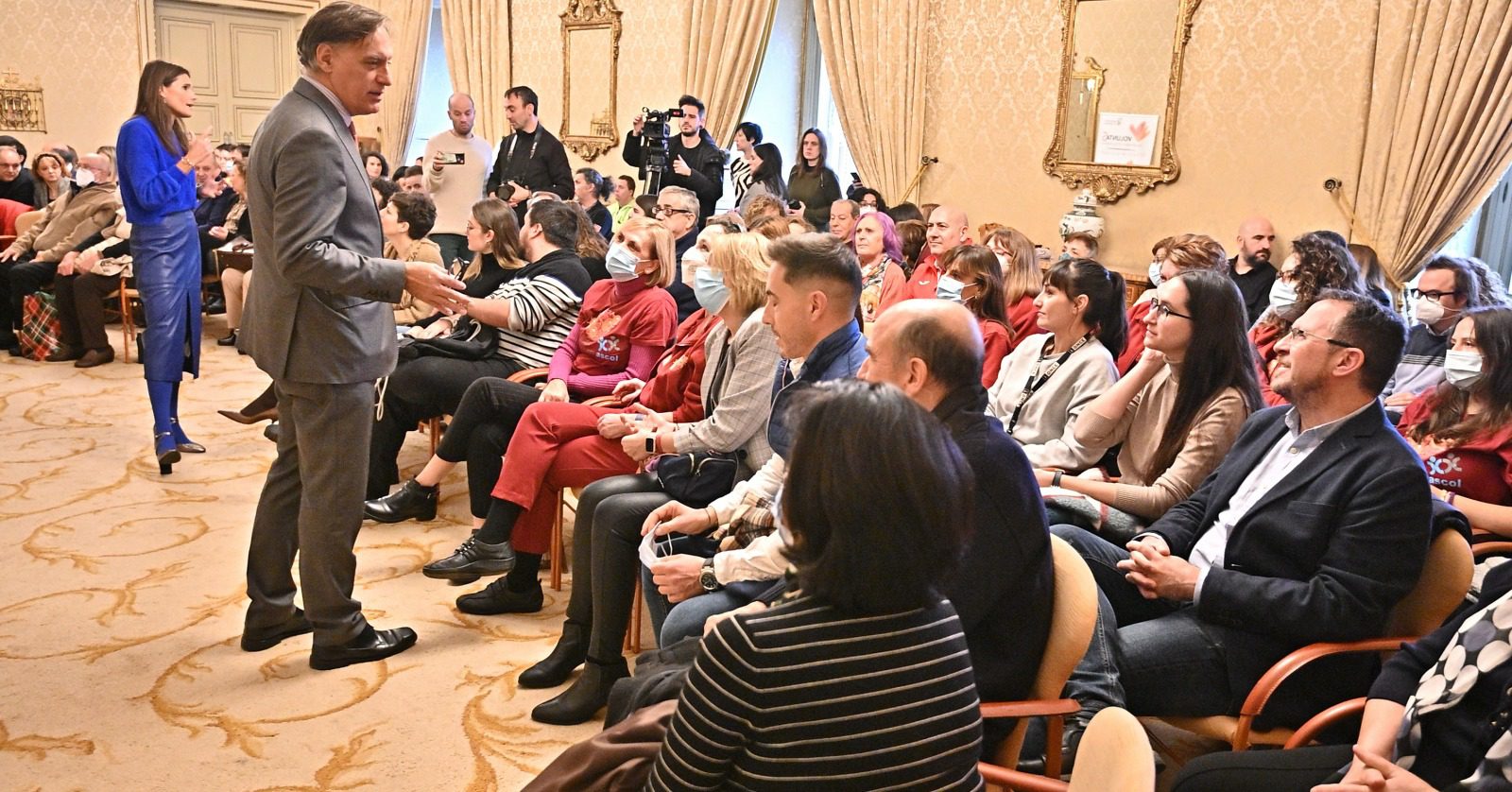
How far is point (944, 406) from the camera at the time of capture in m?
2.06

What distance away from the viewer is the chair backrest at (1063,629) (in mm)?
1963

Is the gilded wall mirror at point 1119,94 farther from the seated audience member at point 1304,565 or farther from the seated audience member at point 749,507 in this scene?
the seated audience member at point 1304,565

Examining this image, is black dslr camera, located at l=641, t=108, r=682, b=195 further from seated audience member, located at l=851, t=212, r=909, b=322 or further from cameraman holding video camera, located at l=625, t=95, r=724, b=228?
seated audience member, located at l=851, t=212, r=909, b=322

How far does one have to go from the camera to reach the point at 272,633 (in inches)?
130

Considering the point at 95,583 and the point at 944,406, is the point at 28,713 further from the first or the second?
the point at 944,406

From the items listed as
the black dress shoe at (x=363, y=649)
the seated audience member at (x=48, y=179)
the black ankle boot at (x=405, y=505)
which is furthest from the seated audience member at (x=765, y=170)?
the seated audience member at (x=48, y=179)

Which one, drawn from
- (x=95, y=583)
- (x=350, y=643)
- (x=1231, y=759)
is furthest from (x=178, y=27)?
(x=1231, y=759)

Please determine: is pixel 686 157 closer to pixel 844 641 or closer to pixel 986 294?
pixel 986 294

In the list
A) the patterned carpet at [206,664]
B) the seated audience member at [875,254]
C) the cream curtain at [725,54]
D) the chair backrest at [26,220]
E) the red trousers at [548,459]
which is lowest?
the patterned carpet at [206,664]

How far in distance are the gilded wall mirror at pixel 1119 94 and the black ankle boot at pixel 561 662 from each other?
4.55m

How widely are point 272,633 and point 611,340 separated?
1.57 m

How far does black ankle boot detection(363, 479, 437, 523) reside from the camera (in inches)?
174

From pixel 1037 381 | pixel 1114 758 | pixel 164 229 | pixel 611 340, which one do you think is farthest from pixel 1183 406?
pixel 164 229

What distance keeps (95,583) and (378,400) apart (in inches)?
42.1
